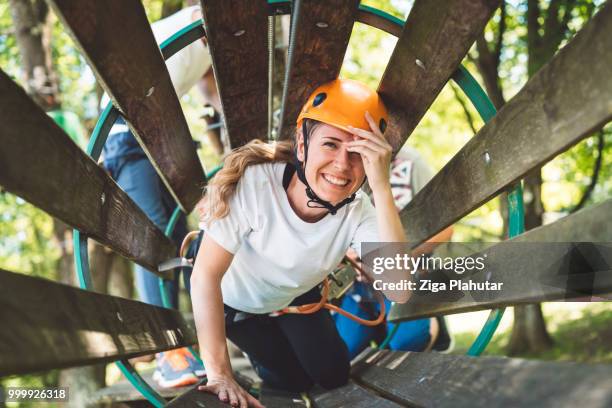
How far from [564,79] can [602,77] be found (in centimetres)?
15

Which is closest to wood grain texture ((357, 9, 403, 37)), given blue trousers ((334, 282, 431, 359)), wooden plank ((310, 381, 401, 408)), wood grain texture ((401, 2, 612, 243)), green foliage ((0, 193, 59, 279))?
wood grain texture ((401, 2, 612, 243))

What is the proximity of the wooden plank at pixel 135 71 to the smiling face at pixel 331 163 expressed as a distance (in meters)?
0.59

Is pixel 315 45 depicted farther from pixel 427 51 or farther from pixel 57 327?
pixel 57 327

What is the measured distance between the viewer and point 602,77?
119 cm

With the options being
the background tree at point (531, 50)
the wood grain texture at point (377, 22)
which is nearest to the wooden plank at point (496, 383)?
the wood grain texture at point (377, 22)

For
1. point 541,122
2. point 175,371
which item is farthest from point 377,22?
point 175,371

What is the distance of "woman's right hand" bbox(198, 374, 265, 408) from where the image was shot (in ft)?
6.95

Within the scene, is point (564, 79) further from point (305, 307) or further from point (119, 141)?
point (119, 141)

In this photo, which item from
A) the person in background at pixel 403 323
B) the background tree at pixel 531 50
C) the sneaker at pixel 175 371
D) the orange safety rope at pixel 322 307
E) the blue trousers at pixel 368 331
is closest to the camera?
the orange safety rope at pixel 322 307

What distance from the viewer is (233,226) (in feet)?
8.41

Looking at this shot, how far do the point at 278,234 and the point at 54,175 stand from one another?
4.20ft

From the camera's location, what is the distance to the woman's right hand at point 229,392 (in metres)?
2.12

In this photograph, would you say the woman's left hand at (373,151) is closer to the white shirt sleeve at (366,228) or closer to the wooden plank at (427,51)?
the wooden plank at (427,51)

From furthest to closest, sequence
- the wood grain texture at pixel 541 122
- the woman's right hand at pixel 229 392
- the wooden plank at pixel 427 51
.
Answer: the woman's right hand at pixel 229 392, the wooden plank at pixel 427 51, the wood grain texture at pixel 541 122
